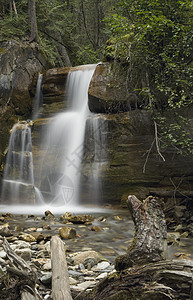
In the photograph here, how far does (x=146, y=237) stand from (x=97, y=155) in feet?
23.5

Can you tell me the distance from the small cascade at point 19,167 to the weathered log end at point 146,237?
7.58m

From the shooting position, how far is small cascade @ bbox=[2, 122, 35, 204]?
9.52 meters

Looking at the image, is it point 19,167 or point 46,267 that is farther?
point 19,167

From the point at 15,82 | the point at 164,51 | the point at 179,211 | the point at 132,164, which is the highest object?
the point at 164,51

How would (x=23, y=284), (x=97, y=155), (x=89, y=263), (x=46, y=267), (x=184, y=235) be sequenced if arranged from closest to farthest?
(x=23, y=284), (x=46, y=267), (x=89, y=263), (x=184, y=235), (x=97, y=155)

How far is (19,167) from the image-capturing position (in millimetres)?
10086

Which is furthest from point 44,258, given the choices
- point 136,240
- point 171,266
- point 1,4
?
point 1,4

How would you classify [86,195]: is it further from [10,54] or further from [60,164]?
[10,54]

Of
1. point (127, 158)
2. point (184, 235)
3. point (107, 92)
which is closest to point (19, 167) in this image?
point (127, 158)

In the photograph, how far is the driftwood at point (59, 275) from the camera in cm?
197

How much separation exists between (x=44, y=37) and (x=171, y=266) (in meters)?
18.3

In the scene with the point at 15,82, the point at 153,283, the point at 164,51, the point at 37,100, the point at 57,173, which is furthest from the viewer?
the point at 37,100

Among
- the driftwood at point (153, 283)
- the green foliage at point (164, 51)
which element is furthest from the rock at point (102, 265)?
the green foliage at point (164, 51)

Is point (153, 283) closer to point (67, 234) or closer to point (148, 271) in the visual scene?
point (148, 271)
